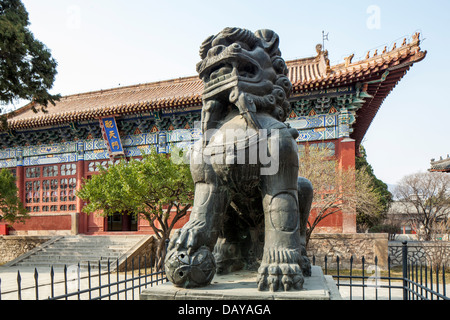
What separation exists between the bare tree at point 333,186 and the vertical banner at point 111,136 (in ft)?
23.2

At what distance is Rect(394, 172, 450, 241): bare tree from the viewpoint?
2088 cm

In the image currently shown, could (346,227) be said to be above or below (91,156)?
below

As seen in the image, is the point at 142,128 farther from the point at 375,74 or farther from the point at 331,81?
the point at 375,74

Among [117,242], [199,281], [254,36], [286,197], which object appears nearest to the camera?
[199,281]

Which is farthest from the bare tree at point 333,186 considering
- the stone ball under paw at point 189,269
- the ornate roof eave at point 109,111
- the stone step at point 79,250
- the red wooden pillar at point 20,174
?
the red wooden pillar at point 20,174

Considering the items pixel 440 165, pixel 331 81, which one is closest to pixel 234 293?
pixel 331 81

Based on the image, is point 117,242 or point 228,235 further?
point 117,242

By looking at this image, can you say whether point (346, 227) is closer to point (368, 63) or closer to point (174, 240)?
point (368, 63)

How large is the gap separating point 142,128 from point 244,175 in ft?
39.2

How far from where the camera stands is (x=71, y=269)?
452 inches

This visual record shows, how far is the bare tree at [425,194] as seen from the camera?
2088cm

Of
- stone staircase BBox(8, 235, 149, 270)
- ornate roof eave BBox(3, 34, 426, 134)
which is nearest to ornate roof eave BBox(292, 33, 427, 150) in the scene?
ornate roof eave BBox(3, 34, 426, 134)
